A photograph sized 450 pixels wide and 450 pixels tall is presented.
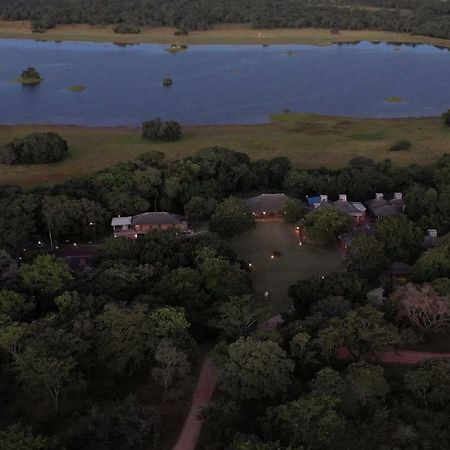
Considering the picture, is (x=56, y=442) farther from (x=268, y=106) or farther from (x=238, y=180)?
(x=268, y=106)

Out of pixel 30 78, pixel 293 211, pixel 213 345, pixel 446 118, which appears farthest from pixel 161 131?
pixel 213 345

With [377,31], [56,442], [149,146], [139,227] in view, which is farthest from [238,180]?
[377,31]

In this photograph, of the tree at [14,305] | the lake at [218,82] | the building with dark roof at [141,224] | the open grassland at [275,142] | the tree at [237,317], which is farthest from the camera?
the lake at [218,82]

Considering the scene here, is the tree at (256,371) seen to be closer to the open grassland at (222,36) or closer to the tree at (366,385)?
the tree at (366,385)

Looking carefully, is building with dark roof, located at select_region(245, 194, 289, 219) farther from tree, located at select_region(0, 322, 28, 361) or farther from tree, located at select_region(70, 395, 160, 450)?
tree, located at select_region(70, 395, 160, 450)

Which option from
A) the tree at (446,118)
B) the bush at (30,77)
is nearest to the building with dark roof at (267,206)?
the tree at (446,118)

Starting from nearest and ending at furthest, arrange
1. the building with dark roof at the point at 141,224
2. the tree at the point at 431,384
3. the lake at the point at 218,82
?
the tree at the point at 431,384
the building with dark roof at the point at 141,224
the lake at the point at 218,82
